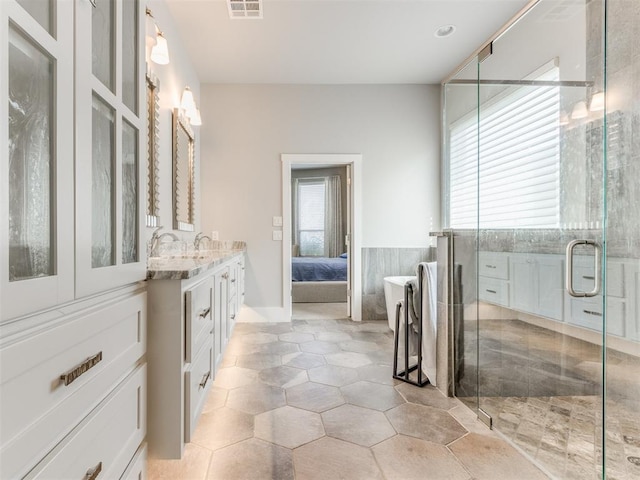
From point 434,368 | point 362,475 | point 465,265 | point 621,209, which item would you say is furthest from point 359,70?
point 362,475

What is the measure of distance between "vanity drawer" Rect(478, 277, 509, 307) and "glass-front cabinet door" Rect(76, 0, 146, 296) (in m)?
1.76

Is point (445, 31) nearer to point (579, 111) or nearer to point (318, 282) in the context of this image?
point (579, 111)

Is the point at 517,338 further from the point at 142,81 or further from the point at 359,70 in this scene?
the point at 359,70

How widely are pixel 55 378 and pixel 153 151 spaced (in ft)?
6.06

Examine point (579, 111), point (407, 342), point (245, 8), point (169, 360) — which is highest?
point (245, 8)

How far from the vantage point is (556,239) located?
179cm

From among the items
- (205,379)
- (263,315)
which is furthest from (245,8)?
(263,315)

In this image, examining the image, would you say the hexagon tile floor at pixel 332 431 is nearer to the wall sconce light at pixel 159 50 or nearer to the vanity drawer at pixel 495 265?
the vanity drawer at pixel 495 265

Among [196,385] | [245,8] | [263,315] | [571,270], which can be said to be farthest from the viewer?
[263,315]

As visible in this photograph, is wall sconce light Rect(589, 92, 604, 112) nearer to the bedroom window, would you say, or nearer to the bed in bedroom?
the bed in bedroom

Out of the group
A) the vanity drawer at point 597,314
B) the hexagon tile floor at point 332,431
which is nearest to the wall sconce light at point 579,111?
the vanity drawer at point 597,314

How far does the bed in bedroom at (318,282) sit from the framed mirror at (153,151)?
2920 millimetres

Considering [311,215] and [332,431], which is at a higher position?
[311,215]

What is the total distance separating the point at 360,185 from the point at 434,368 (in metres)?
2.30
